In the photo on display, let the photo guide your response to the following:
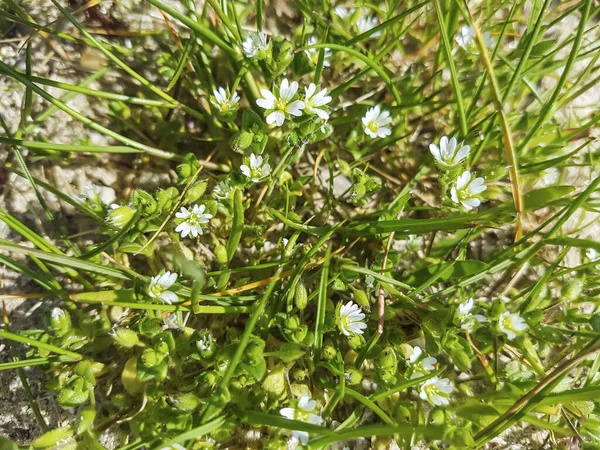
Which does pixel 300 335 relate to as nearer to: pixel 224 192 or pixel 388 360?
pixel 388 360

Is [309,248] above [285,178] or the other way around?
the other way around

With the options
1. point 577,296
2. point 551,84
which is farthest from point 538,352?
point 551,84

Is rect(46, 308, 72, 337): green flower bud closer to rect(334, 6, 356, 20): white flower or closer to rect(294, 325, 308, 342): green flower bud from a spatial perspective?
rect(294, 325, 308, 342): green flower bud

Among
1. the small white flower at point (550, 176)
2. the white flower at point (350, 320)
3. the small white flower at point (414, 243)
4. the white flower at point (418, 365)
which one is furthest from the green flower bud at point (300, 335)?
the small white flower at point (550, 176)

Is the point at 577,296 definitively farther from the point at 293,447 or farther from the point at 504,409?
the point at 293,447

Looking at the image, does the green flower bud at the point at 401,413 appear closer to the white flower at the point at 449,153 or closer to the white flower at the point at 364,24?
the white flower at the point at 449,153

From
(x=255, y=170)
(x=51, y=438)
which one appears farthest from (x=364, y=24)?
(x=51, y=438)
